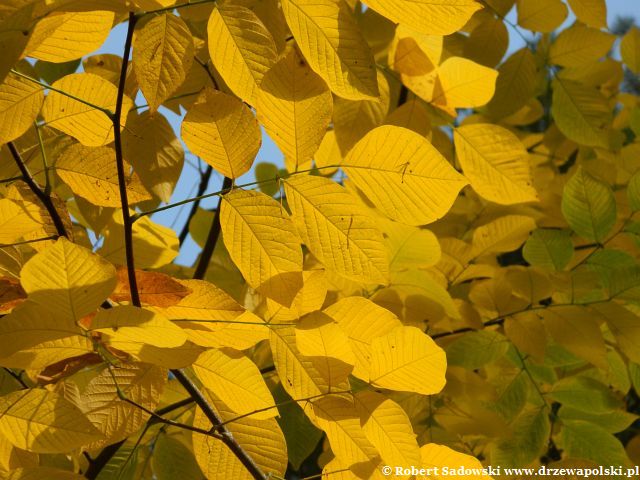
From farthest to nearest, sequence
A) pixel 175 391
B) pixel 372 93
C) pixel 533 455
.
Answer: pixel 533 455 → pixel 175 391 → pixel 372 93

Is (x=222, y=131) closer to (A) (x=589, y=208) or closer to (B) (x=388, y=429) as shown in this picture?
(B) (x=388, y=429)

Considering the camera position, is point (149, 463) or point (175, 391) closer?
point (175, 391)

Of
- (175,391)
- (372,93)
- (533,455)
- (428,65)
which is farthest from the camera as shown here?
(533,455)

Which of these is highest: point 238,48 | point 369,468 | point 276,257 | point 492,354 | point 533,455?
point 238,48

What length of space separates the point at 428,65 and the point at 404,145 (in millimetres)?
254

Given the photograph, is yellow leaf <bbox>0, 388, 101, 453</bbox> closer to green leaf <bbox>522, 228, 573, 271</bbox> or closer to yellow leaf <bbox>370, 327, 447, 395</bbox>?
yellow leaf <bbox>370, 327, 447, 395</bbox>

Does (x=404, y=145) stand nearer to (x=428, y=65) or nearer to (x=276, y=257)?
(x=276, y=257)

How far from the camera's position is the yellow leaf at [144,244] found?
2.52ft

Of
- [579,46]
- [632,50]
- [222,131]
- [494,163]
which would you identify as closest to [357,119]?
[494,163]

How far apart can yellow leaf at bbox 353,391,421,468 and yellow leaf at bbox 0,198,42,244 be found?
278mm

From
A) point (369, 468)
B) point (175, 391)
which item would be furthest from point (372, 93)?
point (175, 391)

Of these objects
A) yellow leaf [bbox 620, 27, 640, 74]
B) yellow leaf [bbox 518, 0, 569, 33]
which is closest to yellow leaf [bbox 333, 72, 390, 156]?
yellow leaf [bbox 518, 0, 569, 33]

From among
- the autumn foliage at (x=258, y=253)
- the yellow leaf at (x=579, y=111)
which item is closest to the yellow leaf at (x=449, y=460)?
the autumn foliage at (x=258, y=253)

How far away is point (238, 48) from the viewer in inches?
20.0
